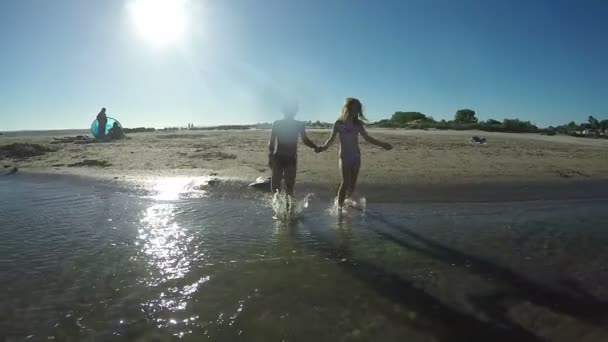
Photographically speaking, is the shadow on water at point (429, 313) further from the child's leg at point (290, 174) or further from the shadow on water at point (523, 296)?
the child's leg at point (290, 174)

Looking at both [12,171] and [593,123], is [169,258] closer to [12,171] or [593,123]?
[12,171]

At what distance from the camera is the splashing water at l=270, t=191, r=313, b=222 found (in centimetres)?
723

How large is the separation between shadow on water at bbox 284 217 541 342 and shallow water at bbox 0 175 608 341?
16 mm

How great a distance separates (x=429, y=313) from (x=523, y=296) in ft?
3.44

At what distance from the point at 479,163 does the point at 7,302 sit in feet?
40.9

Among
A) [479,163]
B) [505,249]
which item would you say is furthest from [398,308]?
[479,163]

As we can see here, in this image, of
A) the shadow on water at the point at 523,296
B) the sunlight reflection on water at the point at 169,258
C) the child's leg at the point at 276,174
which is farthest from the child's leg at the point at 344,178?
the sunlight reflection on water at the point at 169,258

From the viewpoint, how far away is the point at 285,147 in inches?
303

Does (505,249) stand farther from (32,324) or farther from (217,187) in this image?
(217,187)

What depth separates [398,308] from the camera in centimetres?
362

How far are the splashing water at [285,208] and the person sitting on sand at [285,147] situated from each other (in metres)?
0.23

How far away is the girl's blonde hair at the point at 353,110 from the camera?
24.4ft

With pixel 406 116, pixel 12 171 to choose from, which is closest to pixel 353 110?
pixel 12 171

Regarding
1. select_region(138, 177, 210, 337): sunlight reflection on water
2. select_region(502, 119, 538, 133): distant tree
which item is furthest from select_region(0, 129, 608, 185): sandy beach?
select_region(502, 119, 538, 133): distant tree
